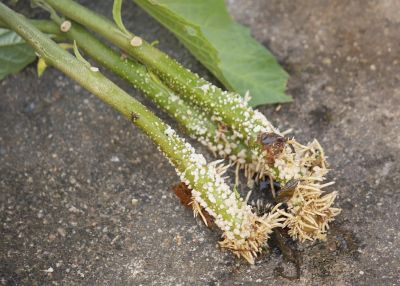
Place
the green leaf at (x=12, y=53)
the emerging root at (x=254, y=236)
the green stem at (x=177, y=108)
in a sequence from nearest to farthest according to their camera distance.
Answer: the emerging root at (x=254, y=236), the green stem at (x=177, y=108), the green leaf at (x=12, y=53)

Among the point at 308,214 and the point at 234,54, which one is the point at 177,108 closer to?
the point at 234,54

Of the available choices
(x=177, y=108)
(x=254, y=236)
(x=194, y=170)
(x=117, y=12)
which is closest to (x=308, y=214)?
(x=254, y=236)

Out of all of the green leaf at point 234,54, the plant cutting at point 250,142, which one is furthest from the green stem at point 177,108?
the green leaf at point 234,54

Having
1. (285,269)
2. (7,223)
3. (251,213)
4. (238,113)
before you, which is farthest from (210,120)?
(7,223)

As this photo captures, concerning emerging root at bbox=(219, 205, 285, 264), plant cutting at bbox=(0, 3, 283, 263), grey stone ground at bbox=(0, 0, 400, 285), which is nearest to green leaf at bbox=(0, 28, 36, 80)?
grey stone ground at bbox=(0, 0, 400, 285)

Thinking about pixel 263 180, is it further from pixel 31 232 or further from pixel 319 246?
pixel 31 232

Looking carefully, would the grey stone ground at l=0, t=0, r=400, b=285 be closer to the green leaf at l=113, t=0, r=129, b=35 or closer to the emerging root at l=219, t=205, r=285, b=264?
the emerging root at l=219, t=205, r=285, b=264

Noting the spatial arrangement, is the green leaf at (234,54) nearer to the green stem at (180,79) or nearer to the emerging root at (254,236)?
the green stem at (180,79)
